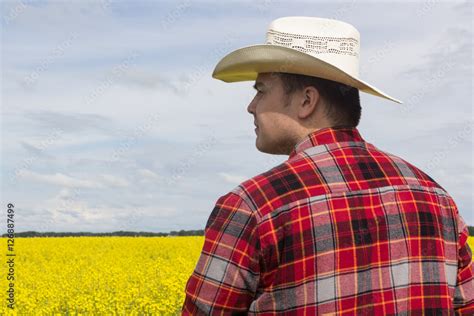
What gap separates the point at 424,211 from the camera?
7.67ft

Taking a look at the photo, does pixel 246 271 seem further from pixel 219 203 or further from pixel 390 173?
pixel 390 173

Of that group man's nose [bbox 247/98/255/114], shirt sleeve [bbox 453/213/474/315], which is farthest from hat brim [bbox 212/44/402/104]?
shirt sleeve [bbox 453/213/474/315]

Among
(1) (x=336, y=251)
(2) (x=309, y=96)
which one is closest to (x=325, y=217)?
(1) (x=336, y=251)

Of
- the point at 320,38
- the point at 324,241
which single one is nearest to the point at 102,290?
the point at 320,38

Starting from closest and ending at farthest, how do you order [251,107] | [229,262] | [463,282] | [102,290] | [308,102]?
[229,262], [308,102], [251,107], [463,282], [102,290]

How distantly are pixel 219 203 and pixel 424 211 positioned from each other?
73 cm

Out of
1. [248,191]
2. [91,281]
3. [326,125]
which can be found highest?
[326,125]

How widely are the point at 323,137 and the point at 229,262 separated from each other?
0.51m

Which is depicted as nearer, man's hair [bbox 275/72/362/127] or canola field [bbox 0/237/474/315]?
man's hair [bbox 275/72/362/127]

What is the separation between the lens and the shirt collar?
2215 mm

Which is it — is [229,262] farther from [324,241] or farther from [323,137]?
[323,137]

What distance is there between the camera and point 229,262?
6.79ft

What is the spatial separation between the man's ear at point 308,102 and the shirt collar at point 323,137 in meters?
0.07

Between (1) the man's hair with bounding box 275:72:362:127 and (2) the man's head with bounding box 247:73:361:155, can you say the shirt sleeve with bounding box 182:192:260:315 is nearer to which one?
(2) the man's head with bounding box 247:73:361:155
